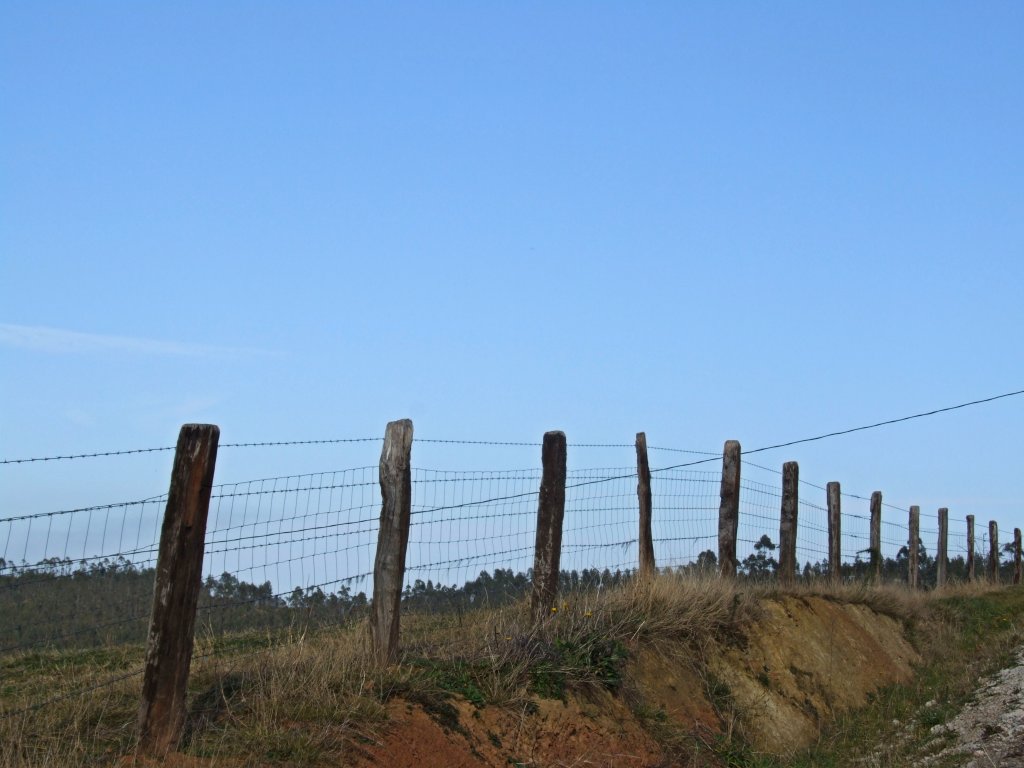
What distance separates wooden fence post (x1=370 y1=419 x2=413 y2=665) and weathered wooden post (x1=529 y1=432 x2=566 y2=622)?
1.95 meters

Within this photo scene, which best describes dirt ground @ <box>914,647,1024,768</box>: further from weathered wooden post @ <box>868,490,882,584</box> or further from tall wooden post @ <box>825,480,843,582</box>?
weathered wooden post @ <box>868,490,882,584</box>

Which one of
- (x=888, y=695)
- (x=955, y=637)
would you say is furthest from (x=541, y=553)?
(x=955, y=637)

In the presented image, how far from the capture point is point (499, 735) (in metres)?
7.84

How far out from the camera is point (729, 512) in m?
14.0

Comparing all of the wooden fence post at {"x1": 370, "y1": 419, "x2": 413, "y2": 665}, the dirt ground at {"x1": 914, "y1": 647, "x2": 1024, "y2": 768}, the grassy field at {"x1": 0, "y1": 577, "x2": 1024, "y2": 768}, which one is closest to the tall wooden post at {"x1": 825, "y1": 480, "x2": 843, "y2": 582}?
the grassy field at {"x1": 0, "y1": 577, "x2": 1024, "y2": 768}

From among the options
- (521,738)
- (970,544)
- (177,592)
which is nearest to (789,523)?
(521,738)

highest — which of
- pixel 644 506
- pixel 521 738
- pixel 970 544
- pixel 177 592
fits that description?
pixel 970 544

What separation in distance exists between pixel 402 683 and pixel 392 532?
1144 millimetres

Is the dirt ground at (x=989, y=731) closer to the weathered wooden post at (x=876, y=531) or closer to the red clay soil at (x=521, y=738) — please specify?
the red clay soil at (x=521, y=738)

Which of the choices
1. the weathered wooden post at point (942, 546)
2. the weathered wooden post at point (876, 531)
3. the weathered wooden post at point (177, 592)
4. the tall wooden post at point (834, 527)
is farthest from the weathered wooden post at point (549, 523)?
the weathered wooden post at point (942, 546)

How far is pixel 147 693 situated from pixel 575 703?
3395mm

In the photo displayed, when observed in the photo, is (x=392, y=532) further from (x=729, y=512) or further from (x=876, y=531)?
(x=876, y=531)

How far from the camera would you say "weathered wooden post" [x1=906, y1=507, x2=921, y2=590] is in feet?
80.5

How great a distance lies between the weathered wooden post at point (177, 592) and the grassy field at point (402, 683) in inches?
6.4
